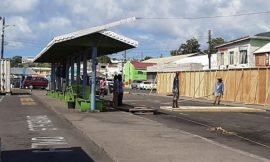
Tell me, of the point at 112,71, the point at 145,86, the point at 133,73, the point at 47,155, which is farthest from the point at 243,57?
the point at 112,71

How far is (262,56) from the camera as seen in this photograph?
50562 mm

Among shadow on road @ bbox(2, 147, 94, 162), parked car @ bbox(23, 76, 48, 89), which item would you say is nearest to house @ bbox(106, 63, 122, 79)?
parked car @ bbox(23, 76, 48, 89)

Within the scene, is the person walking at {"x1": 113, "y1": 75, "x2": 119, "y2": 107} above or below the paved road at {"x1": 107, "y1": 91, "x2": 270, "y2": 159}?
above

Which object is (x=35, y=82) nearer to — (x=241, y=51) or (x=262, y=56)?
(x=241, y=51)

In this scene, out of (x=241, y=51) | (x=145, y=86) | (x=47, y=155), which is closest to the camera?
(x=47, y=155)

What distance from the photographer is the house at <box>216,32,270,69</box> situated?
2141 inches

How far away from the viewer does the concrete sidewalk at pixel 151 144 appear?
10.4 m

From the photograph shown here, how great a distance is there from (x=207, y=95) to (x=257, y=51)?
Answer: 28.8 ft

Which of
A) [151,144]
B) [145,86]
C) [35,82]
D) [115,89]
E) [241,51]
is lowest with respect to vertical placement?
[151,144]

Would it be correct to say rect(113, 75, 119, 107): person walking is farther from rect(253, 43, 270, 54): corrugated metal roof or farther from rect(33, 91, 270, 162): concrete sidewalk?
rect(253, 43, 270, 54): corrugated metal roof

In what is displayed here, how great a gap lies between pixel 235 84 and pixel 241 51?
677 inches

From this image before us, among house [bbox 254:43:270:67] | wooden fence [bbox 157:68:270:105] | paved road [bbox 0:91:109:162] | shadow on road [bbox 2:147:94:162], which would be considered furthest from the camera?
house [bbox 254:43:270:67]

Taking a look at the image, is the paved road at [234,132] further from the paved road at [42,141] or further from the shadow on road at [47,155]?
the shadow on road at [47,155]

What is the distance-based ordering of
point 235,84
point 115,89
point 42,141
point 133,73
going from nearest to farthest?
1. point 42,141
2. point 115,89
3. point 235,84
4. point 133,73
